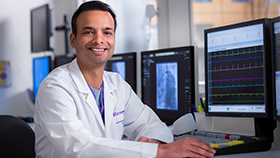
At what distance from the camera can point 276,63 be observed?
111cm

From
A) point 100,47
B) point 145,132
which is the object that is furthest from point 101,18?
point 145,132

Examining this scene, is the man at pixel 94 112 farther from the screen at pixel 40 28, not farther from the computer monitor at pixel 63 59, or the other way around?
the screen at pixel 40 28

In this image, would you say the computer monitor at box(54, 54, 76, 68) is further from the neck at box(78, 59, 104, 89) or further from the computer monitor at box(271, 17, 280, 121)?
the computer monitor at box(271, 17, 280, 121)

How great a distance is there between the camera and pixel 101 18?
44.2 inches

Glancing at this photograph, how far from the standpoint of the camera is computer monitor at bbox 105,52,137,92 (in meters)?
1.81

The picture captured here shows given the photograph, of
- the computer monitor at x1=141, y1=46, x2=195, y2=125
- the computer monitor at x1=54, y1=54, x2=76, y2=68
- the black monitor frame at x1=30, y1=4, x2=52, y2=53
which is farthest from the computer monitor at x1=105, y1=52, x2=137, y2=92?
the black monitor frame at x1=30, y1=4, x2=52, y2=53

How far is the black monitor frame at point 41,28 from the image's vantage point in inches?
108

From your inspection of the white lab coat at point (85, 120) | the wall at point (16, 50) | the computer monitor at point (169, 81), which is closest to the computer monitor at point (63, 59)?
the wall at point (16, 50)

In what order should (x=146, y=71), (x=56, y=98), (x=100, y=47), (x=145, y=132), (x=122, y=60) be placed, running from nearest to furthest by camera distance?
1. (x=56, y=98)
2. (x=100, y=47)
3. (x=145, y=132)
4. (x=146, y=71)
5. (x=122, y=60)

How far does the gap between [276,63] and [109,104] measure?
0.67 metres

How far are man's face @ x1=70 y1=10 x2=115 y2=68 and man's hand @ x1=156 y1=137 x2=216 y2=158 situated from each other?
442 mm

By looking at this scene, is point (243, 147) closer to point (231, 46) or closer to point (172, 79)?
point (231, 46)

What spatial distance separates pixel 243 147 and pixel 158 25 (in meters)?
1.19

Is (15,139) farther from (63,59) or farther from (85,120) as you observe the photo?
(63,59)
